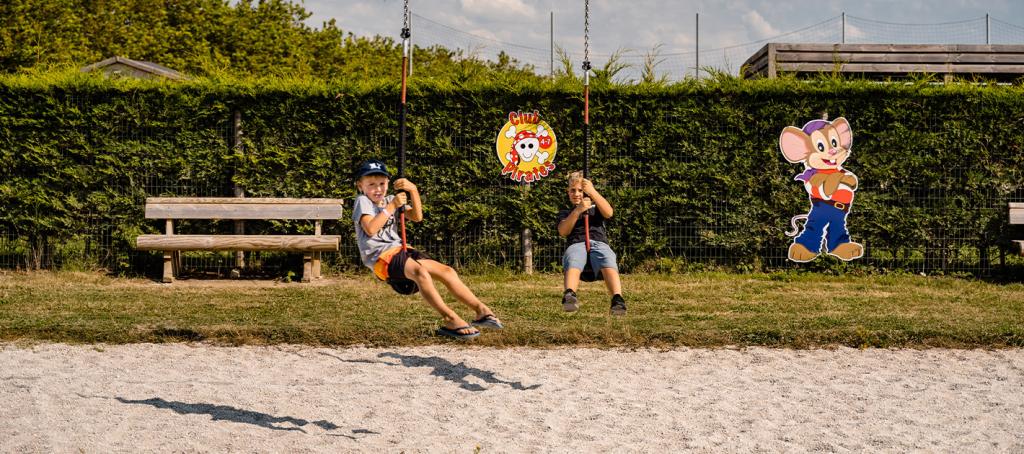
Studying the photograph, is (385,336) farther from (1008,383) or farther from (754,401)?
(1008,383)

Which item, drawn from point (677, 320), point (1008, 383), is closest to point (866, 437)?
point (1008, 383)

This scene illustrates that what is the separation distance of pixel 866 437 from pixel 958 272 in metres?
8.14

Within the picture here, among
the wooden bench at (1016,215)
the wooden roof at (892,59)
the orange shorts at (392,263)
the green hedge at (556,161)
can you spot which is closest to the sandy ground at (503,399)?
the orange shorts at (392,263)

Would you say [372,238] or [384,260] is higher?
[372,238]

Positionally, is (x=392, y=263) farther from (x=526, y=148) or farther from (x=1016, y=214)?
(x=1016, y=214)

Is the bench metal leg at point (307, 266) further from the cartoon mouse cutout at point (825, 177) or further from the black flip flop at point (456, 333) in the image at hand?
the black flip flop at point (456, 333)

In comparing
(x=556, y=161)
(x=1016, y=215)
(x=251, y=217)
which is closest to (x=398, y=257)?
(x=251, y=217)

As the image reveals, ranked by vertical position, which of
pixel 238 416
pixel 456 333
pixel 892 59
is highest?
pixel 892 59

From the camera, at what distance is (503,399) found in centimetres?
612

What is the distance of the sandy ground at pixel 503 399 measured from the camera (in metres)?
5.22

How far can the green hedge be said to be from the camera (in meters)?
12.0

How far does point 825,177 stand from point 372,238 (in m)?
8.74

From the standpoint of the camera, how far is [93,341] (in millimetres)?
7926

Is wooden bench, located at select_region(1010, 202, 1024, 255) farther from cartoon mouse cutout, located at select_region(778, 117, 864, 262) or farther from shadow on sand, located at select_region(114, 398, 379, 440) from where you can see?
shadow on sand, located at select_region(114, 398, 379, 440)
